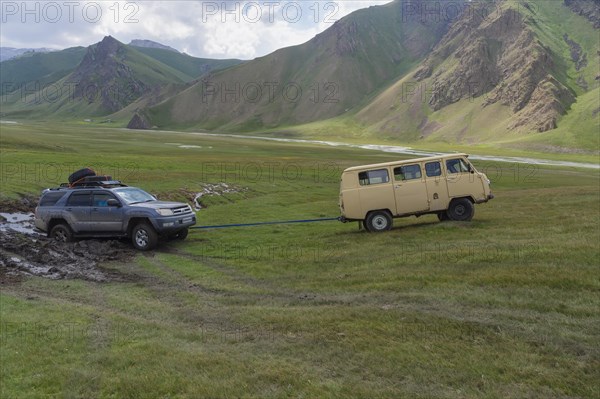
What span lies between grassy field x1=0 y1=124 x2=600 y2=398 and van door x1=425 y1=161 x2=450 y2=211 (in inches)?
44.9

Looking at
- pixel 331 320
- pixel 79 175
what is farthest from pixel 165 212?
pixel 331 320

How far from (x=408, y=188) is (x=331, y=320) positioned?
10571 millimetres

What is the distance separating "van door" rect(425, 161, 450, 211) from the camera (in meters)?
19.0

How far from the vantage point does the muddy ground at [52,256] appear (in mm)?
14758

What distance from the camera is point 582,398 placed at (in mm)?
6688

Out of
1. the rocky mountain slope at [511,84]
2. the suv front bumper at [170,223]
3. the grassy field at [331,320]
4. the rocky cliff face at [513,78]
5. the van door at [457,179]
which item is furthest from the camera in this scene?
the rocky mountain slope at [511,84]

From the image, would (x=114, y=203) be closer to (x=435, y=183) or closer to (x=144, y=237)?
(x=144, y=237)

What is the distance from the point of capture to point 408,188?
18969 millimetres

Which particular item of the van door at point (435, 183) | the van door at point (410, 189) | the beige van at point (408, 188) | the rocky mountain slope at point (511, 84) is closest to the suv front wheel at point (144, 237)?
the beige van at point (408, 188)

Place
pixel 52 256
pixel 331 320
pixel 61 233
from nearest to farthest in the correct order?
pixel 331 320 < pixel 52 256 < pixel 61 233

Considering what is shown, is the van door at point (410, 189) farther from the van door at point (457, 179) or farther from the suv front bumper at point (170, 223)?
the suv front bumper at point (170, 223)

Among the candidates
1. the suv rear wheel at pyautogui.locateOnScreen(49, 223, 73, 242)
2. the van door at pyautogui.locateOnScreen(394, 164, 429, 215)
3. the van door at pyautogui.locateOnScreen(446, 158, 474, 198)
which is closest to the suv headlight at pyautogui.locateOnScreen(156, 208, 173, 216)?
the suv rear wheel at pyautogui.locateOnScreen(49, 223, 73, 242)

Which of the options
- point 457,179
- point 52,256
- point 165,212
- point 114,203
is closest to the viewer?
point 52,256

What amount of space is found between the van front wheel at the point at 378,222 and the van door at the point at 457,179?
2.79 m
